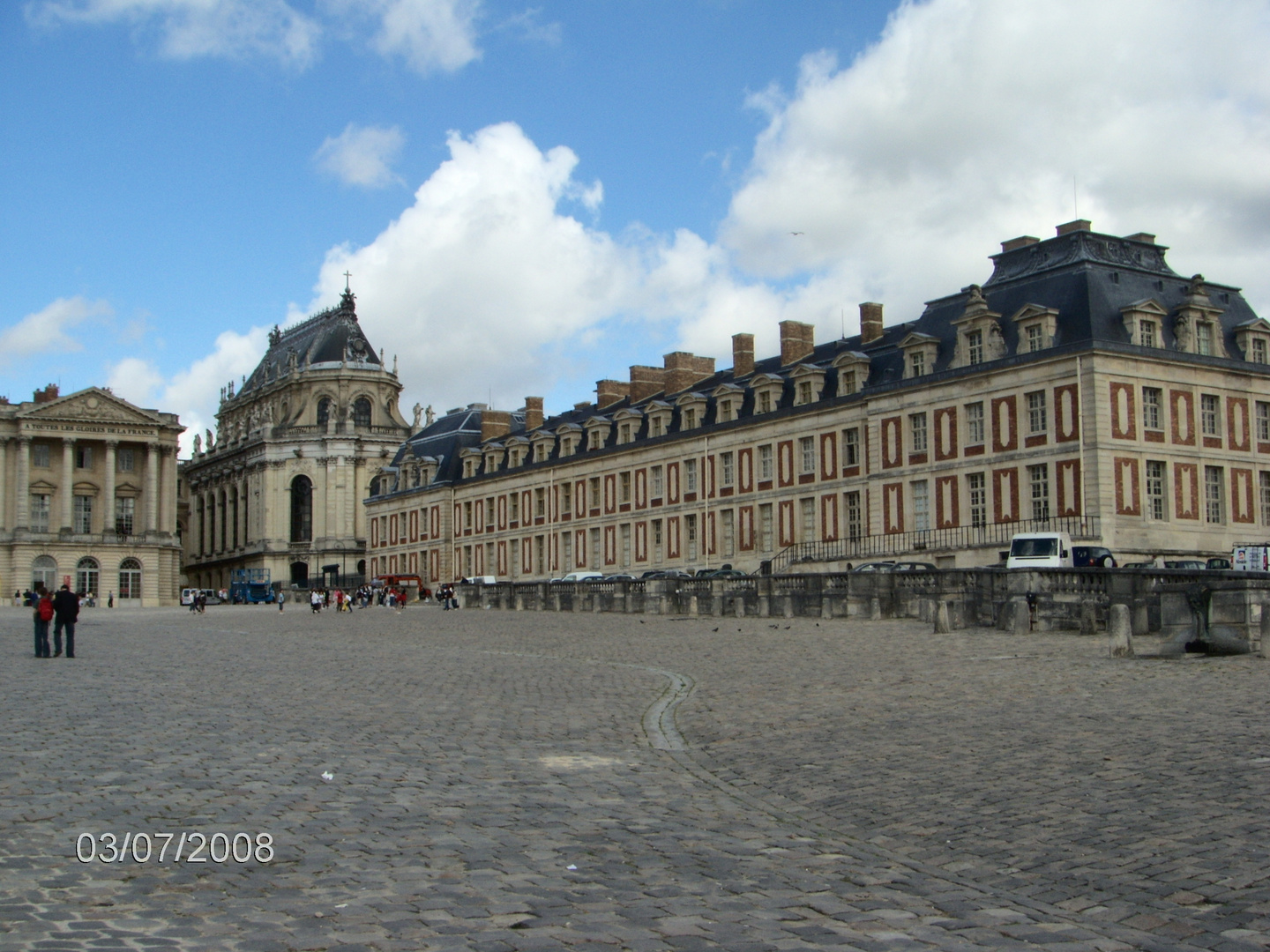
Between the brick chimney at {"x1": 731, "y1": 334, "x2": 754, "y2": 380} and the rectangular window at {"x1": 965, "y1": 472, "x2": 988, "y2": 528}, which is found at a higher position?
the brick chimney at {"x1": 731, "y1": 334, "x2": 754, "y2": 380}

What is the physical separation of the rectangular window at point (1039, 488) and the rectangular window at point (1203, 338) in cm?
717

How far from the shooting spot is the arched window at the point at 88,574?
9456cm

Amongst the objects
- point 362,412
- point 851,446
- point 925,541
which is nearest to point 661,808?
point 925,541

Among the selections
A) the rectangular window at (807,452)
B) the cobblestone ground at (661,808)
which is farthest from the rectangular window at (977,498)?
the cobblestone ground at (661,808)

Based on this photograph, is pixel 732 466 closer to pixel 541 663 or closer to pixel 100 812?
pixel 541 663

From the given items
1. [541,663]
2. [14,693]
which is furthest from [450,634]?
[14,693]

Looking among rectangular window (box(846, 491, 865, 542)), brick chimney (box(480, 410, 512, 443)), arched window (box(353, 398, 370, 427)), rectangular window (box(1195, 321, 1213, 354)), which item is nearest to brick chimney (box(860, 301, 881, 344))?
rectangular window (box(846, 491, 865, 542))

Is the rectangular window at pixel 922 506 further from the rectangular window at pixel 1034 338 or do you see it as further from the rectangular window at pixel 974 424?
the rectangular window at pixel 1034 338

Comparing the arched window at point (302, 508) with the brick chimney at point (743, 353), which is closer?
the brick chimney at point (743, 353)

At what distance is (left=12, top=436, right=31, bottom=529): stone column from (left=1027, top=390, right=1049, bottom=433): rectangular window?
232 feet

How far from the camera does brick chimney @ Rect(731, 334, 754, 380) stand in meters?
67.9

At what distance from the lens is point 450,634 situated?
35312 mm

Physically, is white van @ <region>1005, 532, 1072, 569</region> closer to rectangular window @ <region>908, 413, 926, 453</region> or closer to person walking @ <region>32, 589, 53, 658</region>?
rectangular window @ <region>908, 413, 926, 453</region>

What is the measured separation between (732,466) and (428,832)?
54.2 meters
